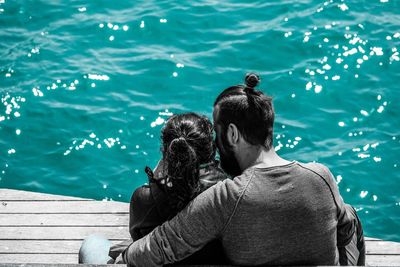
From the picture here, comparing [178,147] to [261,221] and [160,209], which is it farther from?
[261,221]

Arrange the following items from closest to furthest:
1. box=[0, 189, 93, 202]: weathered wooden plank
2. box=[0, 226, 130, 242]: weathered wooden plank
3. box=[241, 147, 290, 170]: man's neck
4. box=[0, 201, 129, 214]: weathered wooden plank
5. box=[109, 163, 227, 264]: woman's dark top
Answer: box=[241, 147, 290, 170]: man's neck, box=[109, 163, 227, 264]: woman's dark top, box=[0, 226, 130, 242]: weathered wooden plank, box=[0, 201, 129, 214]: weathered wooden plank, box=[0, 189, 93, 202]: weathered wooden plank

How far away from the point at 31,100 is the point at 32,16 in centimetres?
164

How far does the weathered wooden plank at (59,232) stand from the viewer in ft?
13.8

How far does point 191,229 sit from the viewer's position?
2.46 metres

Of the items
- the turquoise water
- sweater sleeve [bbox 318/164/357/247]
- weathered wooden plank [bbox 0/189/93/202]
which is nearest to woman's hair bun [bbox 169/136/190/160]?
sweater sleeve [bbox 318/164/357/247]

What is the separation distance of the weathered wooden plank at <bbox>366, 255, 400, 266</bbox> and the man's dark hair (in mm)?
1754

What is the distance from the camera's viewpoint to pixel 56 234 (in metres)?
4.23

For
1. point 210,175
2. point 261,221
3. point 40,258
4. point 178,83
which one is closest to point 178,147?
point 210,175

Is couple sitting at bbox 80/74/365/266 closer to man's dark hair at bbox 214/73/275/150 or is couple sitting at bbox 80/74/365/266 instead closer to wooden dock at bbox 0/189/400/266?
man's dark hair at bbox 214/73/275/150

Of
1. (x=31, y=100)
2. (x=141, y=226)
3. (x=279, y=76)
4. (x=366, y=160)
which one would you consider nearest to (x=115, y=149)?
(x=31, y=100)

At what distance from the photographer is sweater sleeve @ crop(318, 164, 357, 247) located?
251 centimetres

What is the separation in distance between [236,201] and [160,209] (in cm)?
43

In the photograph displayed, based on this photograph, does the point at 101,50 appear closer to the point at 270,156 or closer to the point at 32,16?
the point at 32,16

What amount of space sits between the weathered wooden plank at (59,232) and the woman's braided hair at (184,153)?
1.68m
